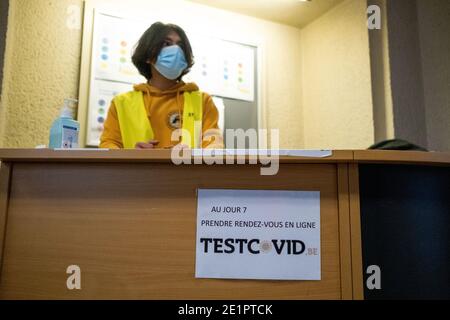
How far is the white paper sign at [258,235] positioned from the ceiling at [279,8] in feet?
5.81

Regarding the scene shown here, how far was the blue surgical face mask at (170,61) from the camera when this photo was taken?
157 cm

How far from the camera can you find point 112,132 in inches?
61.7

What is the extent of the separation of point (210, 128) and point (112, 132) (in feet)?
1.33

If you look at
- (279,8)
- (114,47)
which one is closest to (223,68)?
(279,8)

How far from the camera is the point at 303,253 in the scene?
2.89 feet

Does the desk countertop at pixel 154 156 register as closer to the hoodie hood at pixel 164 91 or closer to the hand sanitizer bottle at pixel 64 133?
the hand sanitizer bottle at pixel 64 133

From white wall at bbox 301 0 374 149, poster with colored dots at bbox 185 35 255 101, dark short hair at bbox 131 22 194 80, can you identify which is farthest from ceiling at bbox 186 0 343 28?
dark short hair at bbox 131 22 194 80

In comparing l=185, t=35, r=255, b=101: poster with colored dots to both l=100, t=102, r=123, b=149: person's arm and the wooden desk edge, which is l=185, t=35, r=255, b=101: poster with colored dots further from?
the wooden desk edge

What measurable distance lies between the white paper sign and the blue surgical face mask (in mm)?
832

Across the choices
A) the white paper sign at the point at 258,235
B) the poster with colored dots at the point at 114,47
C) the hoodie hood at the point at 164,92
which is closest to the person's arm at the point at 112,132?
the hoodie hood at the point at 164,92
